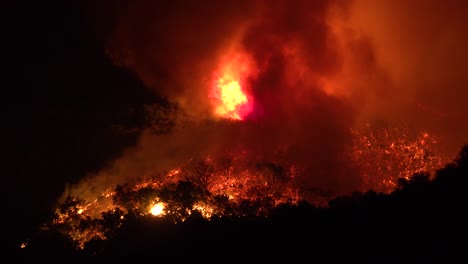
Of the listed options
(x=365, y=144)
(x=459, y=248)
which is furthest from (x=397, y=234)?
(x=365, y=144)

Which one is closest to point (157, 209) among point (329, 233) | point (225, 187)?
point (225, 187)

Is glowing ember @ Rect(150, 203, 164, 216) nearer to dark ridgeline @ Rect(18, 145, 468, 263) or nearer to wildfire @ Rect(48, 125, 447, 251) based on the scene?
wildfire @ Rect(48, 125, 447, 251)

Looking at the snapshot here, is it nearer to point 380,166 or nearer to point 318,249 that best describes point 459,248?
point 318,249

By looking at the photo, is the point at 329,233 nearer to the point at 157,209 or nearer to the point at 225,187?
the point at 157,209

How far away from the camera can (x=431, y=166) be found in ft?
98.2

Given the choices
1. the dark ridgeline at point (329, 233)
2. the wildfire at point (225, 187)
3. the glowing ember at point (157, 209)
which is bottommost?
the dark ridgeline at point (329, 233)

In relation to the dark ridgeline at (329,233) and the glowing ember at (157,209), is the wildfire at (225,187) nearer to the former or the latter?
the glowing ember at (157,209)

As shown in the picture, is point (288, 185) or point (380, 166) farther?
point (380, 166)

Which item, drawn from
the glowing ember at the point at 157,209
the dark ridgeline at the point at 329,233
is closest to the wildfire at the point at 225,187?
the glowing ember at the point at 157,209

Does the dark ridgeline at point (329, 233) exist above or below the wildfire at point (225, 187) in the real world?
below

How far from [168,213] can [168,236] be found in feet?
6.74

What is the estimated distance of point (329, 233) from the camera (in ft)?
43.9

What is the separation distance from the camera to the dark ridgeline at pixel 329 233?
12.2m

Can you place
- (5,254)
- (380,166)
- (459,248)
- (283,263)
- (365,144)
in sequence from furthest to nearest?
(365,144) < (380,166) < (5,254) < (283,263) < (459,248)
